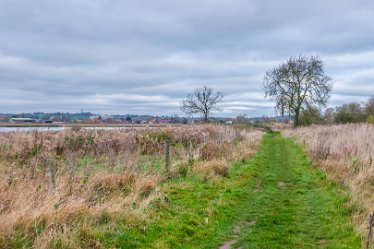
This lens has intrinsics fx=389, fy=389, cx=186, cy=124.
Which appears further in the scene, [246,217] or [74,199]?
[246,217]

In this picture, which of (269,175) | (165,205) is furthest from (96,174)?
(269,175)

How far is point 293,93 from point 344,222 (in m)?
47.2

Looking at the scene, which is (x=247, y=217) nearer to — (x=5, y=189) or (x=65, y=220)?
(x=65, y=220)

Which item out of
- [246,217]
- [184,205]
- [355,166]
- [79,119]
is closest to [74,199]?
[184,205]

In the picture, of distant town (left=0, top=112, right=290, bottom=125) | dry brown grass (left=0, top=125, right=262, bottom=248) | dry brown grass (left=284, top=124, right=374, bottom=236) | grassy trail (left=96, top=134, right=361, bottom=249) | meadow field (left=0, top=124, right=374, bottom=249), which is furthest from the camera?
distant town (left=0, top=112, right=290, bottom=125)

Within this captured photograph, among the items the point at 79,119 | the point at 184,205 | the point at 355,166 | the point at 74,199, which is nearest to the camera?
the point at 74,199

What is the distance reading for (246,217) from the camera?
9273 mm

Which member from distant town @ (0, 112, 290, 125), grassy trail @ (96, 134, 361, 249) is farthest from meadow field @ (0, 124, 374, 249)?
distant town @ (0, 112, 290, 125)

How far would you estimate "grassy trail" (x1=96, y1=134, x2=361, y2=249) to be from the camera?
23.7 ft

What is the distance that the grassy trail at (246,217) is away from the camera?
7.21 m

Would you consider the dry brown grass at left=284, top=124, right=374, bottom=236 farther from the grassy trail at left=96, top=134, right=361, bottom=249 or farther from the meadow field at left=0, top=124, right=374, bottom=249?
the grassy trail at left=96, top=134, right=361, bottom=249

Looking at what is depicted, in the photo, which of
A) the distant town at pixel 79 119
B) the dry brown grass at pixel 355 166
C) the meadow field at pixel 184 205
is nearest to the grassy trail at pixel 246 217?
the meadow field at pixel 184 205

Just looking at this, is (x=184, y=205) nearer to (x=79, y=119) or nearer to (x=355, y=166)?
(x=355, y=166)

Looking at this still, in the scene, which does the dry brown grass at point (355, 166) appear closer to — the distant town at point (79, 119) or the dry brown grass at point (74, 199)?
the dry brown grass at point (74, 199)
